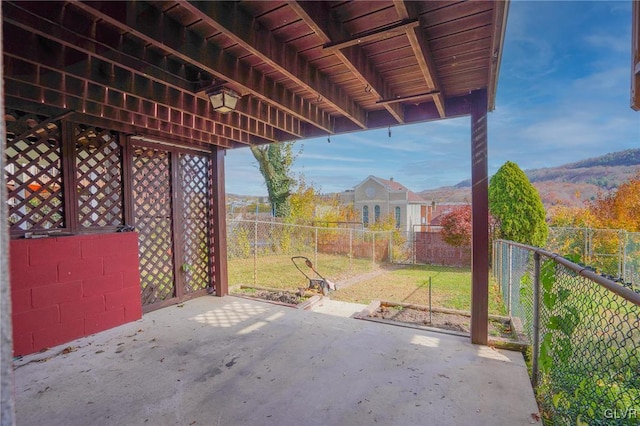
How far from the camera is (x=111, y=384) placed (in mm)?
2625

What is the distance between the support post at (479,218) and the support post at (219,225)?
12.7 ft

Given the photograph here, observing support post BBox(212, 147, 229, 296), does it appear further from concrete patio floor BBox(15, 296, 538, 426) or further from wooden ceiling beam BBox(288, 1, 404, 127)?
wooden ceiling beam BBox(288, 1, 404, 127)

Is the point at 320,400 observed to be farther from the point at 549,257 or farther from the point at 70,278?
Result: the point at 70,278

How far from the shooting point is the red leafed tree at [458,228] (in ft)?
28.9

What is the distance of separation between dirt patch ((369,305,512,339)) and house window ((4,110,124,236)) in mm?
3907

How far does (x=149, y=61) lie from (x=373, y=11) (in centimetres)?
177

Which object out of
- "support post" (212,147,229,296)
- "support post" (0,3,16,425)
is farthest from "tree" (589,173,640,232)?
"support post" (0,3,16,425)

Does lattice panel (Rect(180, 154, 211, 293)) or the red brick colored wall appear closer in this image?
the red brick colored wall

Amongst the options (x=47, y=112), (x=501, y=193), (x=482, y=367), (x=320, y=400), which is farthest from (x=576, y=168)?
(x=47, y=112)

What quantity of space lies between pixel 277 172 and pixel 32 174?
27.6 ft

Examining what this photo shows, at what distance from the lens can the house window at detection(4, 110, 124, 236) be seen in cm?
318

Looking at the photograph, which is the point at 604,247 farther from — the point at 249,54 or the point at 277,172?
the point at 277,172

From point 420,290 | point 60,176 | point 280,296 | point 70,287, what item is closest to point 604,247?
point 420,290

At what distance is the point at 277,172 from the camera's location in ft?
Result: 37.9
